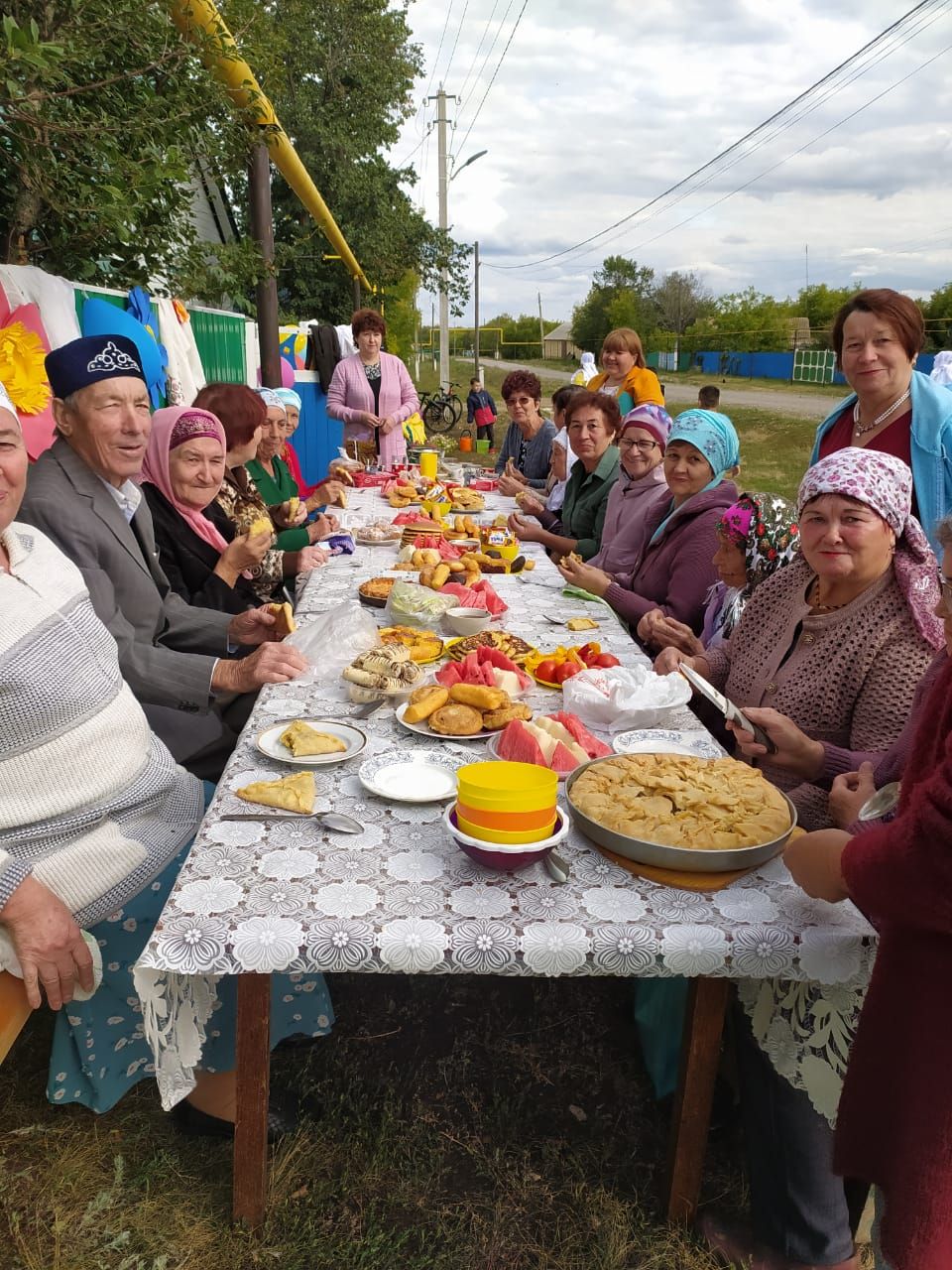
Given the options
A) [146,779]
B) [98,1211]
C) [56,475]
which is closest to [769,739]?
[146,779]

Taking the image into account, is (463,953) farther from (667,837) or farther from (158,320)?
(158,320)

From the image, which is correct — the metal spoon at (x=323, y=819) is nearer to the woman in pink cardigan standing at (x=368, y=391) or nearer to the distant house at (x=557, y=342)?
the woman in pink cardigan standing at (x=368, y=391)

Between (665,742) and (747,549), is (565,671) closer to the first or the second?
(665,742)

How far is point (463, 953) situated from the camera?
1.32 metres

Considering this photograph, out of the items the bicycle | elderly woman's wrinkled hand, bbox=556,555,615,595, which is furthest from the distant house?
elderly woman's wrinkled hand, bbox=556,555,615,595

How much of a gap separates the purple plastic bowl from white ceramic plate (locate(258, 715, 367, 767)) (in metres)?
0.47

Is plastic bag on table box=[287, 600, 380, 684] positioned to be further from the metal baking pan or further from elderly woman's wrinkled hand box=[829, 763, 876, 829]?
elderly woman's wrinkled hand box=[829, 763, 876, 829]

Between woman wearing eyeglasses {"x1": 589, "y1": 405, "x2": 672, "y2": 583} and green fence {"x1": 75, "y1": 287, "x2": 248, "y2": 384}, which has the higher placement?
green fence {"x1": 75, "y1": 287, "x2": 248, "y2": 384}

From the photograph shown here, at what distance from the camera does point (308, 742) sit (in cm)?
188

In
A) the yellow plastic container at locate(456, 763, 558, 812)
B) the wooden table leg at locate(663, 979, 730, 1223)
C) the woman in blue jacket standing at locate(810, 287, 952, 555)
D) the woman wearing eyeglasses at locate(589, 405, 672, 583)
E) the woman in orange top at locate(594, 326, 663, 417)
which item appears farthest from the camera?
the woman in orange top at locate(594, 326, 663, 417)

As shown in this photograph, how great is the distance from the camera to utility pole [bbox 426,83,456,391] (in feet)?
78.9

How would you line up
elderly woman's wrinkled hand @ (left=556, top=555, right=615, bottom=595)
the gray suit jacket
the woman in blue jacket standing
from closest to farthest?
the gray suit jacket
the woman in blue jacket standing
elderly woman's wrinkled hand @ (left=556, top=555, right=615, bottom=595)

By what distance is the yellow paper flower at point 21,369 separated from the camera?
2.56 metres

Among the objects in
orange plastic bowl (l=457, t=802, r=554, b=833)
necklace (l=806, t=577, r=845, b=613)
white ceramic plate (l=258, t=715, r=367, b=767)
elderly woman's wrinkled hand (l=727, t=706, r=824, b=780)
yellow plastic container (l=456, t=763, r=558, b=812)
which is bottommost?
elderly woman's wrinkled hand (l=727, t=706, r=824, b=780)
